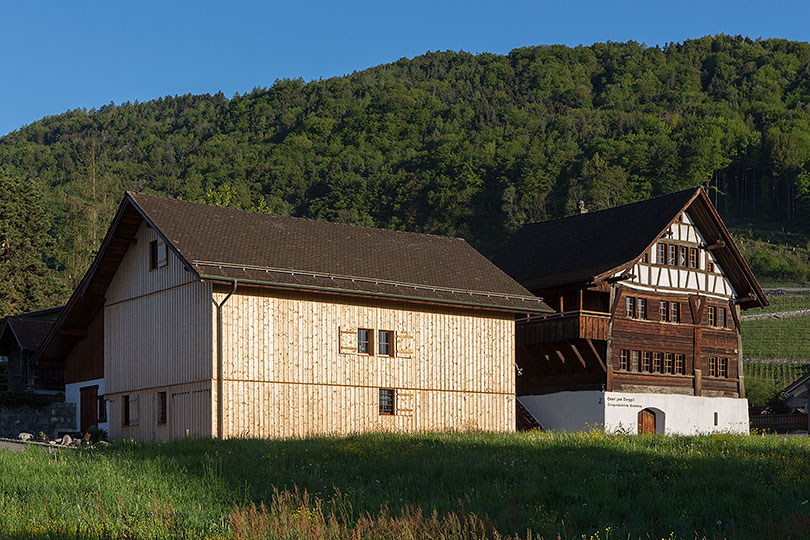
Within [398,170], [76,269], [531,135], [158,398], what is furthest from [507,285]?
[531,135]

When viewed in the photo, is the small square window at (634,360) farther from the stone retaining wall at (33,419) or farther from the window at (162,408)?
the stone retaining wall at (33,419)

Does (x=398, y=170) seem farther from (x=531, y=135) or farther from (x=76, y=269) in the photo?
(x=76, y=269)

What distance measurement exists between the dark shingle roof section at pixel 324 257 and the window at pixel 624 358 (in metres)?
7.12

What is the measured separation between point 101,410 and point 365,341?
11821mm

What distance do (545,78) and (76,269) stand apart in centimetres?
10238

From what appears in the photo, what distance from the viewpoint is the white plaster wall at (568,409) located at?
4369 cm

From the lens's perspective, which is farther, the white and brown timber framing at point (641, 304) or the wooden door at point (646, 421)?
the wooden door at point (646, 421)

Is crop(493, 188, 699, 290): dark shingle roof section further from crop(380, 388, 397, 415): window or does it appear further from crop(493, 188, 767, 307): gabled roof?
crop(380, 388, 397, 415): window

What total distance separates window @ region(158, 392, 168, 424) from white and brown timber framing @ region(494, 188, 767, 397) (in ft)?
51.5

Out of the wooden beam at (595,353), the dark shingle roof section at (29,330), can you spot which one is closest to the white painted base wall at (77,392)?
the dark shingle roof section at (29,330)

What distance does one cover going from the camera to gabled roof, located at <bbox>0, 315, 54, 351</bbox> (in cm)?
Answer: 4675

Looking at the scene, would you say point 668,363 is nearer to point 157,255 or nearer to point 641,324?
point 641,324

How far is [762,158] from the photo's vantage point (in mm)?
142000

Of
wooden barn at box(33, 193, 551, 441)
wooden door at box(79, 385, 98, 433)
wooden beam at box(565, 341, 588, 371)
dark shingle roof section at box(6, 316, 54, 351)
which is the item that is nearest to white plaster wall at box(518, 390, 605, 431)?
wooden beam at box(565, 341, 588, 371)
